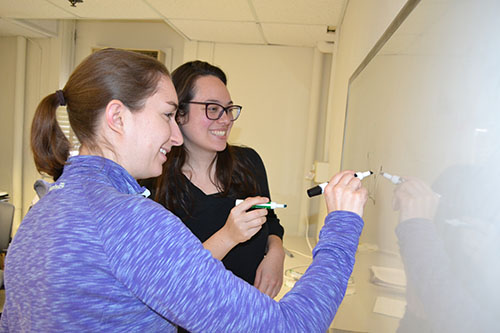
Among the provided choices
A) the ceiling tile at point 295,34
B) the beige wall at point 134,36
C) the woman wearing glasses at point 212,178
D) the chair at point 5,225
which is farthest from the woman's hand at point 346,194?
the beige wall at point 134,36

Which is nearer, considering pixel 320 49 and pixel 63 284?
pixel 63 284

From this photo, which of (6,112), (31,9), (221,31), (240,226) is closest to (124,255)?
(240,226)

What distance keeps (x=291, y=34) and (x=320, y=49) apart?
0.36 metres

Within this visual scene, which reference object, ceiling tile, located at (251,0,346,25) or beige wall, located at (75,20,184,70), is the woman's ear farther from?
beige wall, located at (75,20,184,70)

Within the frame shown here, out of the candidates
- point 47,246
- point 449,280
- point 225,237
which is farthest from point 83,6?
point 449,280

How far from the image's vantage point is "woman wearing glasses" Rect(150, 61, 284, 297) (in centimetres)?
134

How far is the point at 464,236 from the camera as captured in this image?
1.63 ft

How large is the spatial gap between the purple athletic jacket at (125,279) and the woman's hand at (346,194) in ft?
0.48

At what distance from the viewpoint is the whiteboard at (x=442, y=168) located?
45 centimetres

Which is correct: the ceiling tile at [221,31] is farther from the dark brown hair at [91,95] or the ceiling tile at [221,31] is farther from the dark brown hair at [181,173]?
the dark brown hair at [91,95]

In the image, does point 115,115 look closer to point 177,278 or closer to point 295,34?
point 177,278

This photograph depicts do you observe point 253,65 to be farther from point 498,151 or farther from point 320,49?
point 498,151

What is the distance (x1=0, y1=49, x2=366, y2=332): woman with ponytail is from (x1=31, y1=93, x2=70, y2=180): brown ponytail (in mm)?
69

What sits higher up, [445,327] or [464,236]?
[464,236]
